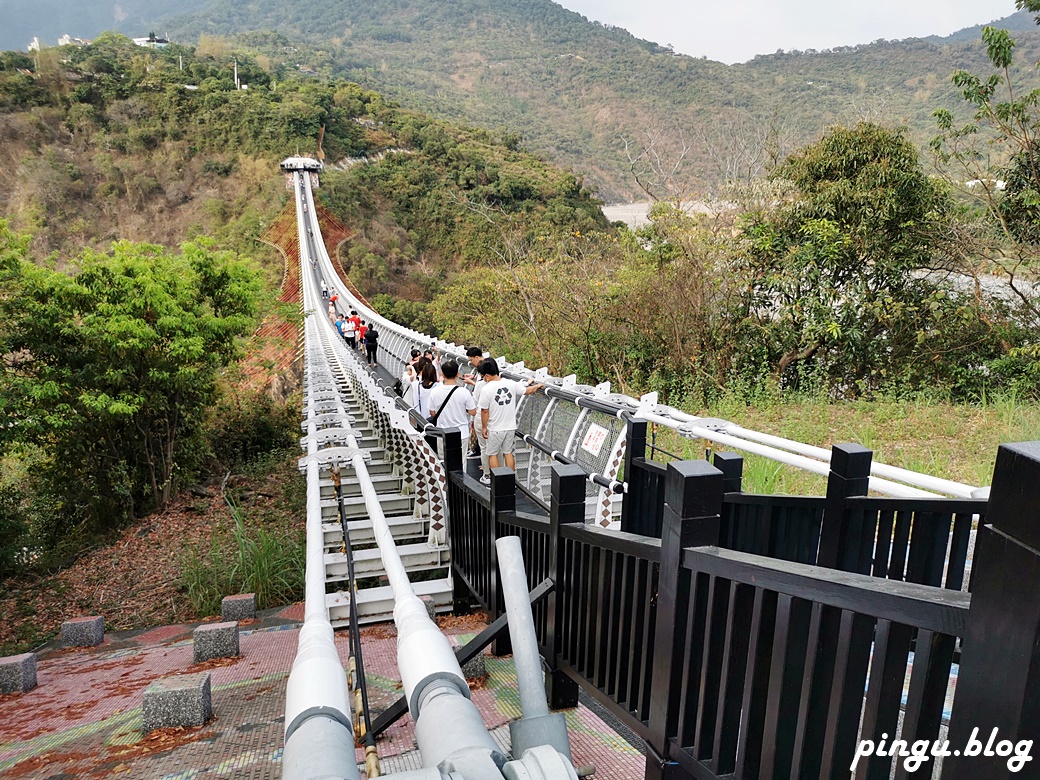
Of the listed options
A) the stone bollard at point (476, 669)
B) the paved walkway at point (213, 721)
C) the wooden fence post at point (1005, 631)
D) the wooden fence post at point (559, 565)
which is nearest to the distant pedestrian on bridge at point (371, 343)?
the paved walkway at point (213, 721)

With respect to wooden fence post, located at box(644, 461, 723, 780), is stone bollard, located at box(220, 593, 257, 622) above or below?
below

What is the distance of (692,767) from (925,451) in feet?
21.0

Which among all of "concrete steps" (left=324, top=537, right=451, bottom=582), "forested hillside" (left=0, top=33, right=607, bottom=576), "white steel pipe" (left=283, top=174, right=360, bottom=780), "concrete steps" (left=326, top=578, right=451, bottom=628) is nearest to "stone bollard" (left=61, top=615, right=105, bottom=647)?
"concrete steps" (left=324, top=537, right=451, bottom=582)

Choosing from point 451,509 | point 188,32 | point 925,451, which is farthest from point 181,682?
point 188,32

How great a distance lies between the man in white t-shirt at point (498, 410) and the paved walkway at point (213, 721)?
1658 mm

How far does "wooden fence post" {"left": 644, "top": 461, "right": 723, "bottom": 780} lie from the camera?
1.65 metres

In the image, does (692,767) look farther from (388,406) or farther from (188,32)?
(188,32)

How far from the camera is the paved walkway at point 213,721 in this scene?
2549mm

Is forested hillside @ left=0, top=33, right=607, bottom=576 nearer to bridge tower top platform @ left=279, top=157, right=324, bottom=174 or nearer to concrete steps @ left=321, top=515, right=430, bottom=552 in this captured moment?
bridge tower top platform @ left=279, top=157, right=324, bottom=174

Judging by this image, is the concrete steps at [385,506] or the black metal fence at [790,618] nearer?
the black metal fence at [790,618]

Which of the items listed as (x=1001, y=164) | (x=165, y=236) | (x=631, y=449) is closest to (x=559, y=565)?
(x=631, y=449)

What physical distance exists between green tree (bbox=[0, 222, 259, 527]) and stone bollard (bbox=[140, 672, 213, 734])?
6.72 m

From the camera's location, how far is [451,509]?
4055 mm

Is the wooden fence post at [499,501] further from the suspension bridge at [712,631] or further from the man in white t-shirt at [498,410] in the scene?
the man in white t-shirt at [498,410]
